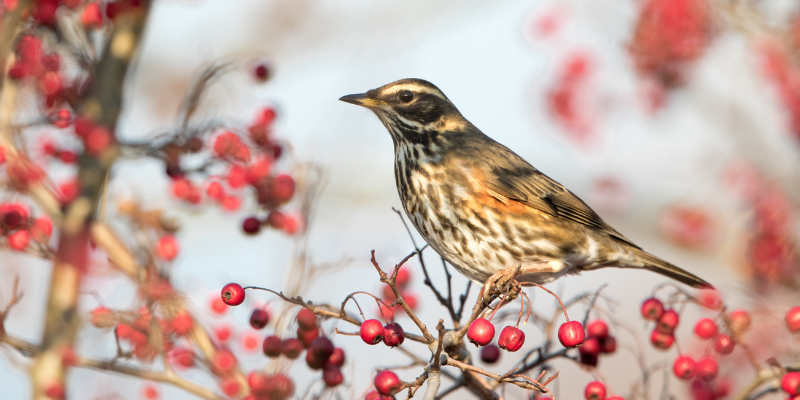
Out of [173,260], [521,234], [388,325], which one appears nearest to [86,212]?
[173,260]

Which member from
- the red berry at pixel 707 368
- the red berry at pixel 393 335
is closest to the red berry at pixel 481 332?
the red berry at pixel 393 335

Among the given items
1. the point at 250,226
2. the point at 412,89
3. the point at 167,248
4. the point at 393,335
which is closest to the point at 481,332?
the point at 393,335

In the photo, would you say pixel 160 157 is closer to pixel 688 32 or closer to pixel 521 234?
pixel 521 234

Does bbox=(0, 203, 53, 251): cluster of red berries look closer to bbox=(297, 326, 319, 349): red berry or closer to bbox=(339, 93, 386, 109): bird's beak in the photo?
bbox=(297, 326, 319, 349): red berry

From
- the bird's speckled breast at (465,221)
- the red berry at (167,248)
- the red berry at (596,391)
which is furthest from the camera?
the bird's speckled breast at (465,221)

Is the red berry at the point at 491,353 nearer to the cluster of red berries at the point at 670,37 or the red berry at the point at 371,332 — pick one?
the red berry at the point at 371,332

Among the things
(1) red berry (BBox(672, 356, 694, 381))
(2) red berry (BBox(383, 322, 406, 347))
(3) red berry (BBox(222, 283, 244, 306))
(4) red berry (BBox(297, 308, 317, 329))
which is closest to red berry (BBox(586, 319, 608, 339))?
(1) red berry (BBox(672, 356, 694, 381))

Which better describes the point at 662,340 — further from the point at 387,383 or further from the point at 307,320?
the point at 307,320
